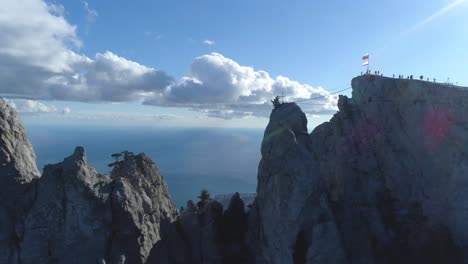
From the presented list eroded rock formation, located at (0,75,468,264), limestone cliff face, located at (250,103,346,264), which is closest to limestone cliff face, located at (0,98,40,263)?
eroded rock formation, located at (0,75,468,264)

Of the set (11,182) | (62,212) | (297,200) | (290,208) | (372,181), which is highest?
(11,182)

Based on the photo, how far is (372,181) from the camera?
4947 centimetres

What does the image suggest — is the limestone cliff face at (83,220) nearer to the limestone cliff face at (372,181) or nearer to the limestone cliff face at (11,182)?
the limestone cliff face at (11,182)

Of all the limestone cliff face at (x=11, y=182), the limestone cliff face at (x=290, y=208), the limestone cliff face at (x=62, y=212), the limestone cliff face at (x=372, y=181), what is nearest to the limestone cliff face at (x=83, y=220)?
the limestone cliff face at (x=62, y=212)

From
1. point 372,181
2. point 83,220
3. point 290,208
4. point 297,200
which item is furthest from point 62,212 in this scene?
point 372,181

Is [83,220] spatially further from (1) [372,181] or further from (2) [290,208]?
(1) [372,181]

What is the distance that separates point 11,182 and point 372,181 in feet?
149

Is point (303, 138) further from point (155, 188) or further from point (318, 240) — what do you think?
point (155, 188)

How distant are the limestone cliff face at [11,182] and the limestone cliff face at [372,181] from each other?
25480mm

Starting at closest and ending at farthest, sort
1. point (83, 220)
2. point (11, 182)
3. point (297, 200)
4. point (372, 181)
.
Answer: point (83, 220)
point (11, 182)
point (297, 200)
point (372, 181)

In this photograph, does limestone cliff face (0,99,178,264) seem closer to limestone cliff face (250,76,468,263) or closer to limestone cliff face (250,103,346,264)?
limestone cliff face (250,103,346,264)

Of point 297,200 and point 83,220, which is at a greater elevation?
point 297,200

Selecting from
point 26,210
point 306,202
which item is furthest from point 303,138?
point 26,210

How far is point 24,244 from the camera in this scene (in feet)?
103
